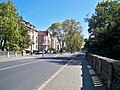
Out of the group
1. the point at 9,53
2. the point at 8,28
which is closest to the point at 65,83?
the point at 9,53

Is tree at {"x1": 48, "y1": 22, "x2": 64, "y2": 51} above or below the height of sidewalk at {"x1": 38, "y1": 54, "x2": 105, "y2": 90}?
above

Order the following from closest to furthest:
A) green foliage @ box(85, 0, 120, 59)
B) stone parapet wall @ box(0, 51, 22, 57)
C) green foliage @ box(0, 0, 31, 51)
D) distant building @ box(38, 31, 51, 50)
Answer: green foliage @ box(85, 0, 120, 59) → stone parapet wall @ box(0, 51, 22, 57) → green foliage @ box(0, 0, 31, 51) → distant building @ box(38, 31, 51, 50)

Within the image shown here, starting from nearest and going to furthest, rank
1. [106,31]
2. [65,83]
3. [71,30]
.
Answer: [65,83], [106,31], [71,30]

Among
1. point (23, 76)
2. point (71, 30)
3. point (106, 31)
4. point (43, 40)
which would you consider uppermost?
point (71, 30)

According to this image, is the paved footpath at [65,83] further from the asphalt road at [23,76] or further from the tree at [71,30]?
the tree at [71,30]

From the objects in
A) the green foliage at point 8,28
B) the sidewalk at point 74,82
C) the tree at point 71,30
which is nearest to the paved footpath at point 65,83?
the sidewalk at point 74,82

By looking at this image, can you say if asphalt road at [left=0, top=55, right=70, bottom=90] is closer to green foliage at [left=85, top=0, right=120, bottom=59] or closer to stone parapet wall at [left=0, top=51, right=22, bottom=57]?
green foliage at [left=85, top=0, right=120, bottom=59]

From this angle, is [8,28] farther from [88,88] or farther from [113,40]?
[88,88]

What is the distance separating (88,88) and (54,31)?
4114 inches

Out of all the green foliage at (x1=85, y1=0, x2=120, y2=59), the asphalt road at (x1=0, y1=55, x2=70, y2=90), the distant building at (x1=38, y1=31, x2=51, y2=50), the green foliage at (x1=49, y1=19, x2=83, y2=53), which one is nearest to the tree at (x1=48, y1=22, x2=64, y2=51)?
the green foliage at (x1=49, y1=19, x2=83, y2=53)

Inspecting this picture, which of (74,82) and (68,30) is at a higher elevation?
(68,30)

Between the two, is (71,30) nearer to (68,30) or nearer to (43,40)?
(68,30)

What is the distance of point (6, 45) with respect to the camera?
61.7 meters

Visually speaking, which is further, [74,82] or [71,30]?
[71,30]
